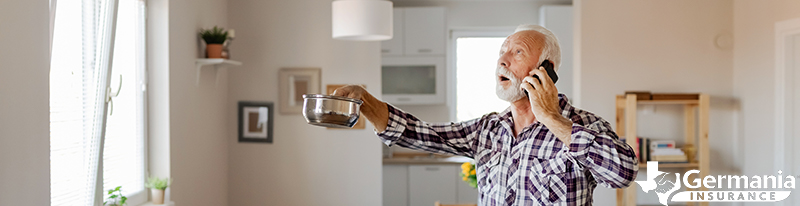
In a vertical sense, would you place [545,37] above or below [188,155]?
above

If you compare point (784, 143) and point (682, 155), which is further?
point (682, 155)

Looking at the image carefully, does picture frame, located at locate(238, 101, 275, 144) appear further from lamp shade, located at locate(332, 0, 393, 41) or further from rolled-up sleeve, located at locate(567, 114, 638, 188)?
rolled-up sleeve, located at locate(567, 114, 638, 188)

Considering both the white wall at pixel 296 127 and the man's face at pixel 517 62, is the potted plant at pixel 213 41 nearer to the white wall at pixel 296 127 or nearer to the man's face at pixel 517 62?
the white wall at pixel 296 127

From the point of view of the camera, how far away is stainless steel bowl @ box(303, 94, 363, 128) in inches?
53.5

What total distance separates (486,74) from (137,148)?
3586mm

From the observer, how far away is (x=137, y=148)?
3.11m

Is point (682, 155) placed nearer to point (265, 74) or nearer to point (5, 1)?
point (265, 74)

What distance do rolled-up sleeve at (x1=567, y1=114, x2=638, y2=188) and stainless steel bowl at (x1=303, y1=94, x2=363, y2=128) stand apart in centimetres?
52

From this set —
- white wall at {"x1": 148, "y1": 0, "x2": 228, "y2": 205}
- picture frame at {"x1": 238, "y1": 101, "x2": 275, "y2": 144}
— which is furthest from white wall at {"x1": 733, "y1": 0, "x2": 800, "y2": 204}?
white wall at {"x1": 148, "y1": 0, "x2": 228, "y2": 205}

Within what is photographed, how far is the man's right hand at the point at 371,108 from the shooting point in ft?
4.84

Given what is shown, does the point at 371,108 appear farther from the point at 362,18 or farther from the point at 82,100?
the point at 362,18

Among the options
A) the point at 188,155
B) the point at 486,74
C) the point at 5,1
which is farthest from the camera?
the point at 486,74

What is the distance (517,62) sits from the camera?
1502mm

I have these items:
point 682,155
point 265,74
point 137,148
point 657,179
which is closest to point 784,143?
point 682,155
